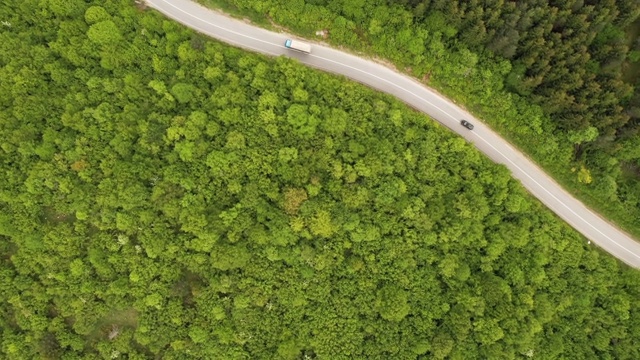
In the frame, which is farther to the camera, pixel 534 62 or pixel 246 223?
pixel 534 62

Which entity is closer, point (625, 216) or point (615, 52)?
point (615, 52)

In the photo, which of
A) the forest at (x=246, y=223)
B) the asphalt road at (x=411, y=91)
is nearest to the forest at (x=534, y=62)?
the asphalt road at (x=411, y=91)

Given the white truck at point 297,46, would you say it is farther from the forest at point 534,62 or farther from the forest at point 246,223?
the forest at point 246,223

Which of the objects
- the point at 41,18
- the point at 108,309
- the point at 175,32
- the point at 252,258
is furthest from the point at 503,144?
the point at 41,18

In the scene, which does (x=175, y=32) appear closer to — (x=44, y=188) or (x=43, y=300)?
(x=44, y=188)

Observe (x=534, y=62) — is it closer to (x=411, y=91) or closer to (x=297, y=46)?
(x=411, y=91)

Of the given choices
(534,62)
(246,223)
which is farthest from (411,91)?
(246,223)
